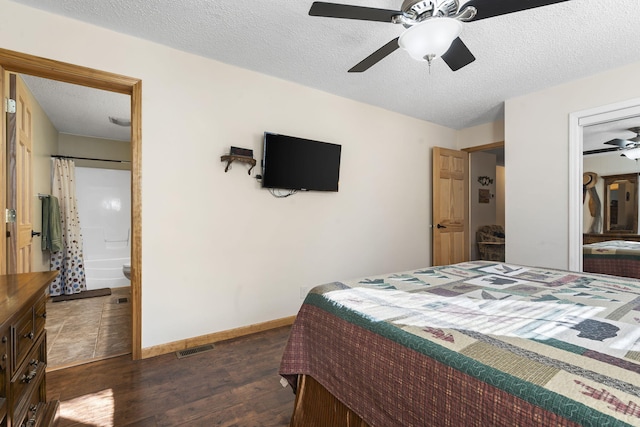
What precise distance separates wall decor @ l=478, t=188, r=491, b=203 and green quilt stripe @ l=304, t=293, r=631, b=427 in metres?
5.01

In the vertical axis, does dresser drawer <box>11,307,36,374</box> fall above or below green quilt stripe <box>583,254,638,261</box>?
below

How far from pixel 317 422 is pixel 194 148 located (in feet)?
7.20

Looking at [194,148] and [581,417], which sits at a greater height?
[194,148]

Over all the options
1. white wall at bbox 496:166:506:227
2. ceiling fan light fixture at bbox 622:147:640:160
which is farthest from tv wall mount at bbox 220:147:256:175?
white wall at bbox 496:166:506:227

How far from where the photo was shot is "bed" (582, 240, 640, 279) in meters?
2.67

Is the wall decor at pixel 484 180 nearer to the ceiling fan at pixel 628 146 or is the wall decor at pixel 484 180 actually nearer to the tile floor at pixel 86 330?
the ceiling fan at pixel 628 146

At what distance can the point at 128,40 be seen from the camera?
2344mm

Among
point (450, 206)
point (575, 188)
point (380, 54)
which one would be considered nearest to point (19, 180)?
point (380, 54)

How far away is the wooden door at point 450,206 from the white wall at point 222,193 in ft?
2.89

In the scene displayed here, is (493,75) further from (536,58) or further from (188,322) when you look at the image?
(188,322)

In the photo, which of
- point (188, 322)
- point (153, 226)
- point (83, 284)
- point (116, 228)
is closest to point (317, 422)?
point (188, 322)

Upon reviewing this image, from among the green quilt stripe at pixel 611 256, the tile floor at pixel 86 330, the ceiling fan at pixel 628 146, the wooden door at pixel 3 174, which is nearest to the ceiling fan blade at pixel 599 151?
the ceiling fan at pixel 628 146

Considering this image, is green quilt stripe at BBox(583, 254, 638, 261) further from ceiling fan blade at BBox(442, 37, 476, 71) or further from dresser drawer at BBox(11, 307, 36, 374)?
dresser drawer at BBox(11, 307, 36, 374)

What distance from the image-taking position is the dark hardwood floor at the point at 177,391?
1.69 metres
